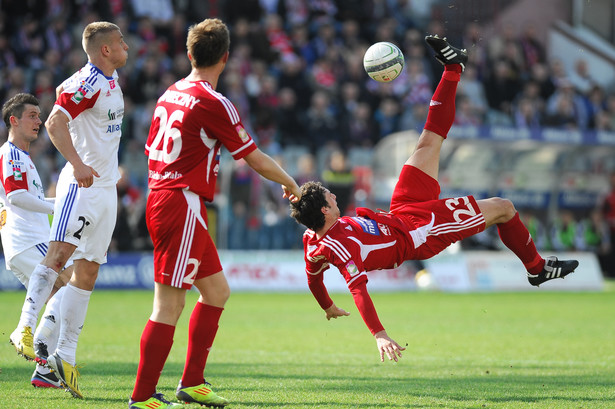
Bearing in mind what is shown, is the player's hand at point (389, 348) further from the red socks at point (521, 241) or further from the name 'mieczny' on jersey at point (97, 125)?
the name 'mieczny' on jersey at point (97, 125)

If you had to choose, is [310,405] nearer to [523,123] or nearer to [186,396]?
[186,396]

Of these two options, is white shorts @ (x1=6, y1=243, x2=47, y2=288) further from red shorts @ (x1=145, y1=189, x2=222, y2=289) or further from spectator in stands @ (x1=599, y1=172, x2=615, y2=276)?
spectator in stands @ (x1=599, y1=172, x2=615, y2=276)

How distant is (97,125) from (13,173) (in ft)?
3.59

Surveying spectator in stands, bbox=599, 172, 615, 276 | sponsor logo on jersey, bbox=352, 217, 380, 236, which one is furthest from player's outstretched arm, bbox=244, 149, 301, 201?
spectator in stands, bbox=599, 172, 615, 276

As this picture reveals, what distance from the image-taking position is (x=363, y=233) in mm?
7152

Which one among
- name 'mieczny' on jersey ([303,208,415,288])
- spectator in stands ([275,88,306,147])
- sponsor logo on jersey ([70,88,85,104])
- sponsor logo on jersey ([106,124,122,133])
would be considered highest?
spectator in stands ([275,88,306,147])

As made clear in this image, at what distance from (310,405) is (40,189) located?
336 centimetres

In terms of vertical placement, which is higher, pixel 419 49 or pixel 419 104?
pixel 419 49

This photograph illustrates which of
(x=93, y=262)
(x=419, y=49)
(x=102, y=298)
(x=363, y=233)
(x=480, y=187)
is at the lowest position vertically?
(x=102, y=298)

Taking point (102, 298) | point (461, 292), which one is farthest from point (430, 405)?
point (461, 292)

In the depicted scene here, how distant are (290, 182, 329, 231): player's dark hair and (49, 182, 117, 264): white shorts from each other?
154 centimetres

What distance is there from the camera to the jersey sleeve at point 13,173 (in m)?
7.50

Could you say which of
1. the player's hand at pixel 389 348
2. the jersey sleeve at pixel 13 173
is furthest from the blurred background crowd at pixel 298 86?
the player's hand at pixel 389 348

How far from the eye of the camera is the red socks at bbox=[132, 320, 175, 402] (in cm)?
567
